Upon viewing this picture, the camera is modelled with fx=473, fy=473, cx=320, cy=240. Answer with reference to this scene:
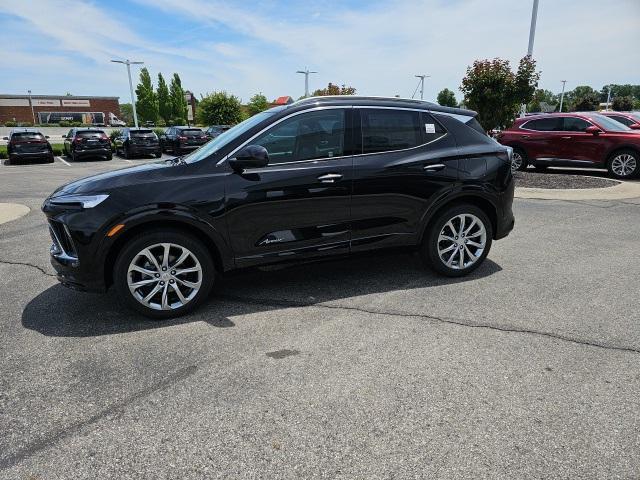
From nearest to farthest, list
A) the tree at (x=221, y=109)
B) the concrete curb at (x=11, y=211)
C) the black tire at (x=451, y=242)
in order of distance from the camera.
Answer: the black tire at (x=451, y=242), the concrete curb at (x=11, y=211), the tree at (x=221, y=109)

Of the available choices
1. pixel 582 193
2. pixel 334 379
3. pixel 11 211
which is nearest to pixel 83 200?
pixel 334 379

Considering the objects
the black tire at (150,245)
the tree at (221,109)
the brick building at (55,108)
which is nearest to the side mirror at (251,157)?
the black tire at (150,245)

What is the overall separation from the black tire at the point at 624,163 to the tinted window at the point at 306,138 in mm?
11202

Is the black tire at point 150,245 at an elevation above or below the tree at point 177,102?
below

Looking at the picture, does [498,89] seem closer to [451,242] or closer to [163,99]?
[451,242]

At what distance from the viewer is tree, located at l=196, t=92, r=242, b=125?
141 ft

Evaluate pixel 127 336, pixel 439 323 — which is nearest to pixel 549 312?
pixel 439 323

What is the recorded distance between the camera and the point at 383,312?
4133 mm

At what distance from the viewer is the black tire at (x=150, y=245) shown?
151 inches

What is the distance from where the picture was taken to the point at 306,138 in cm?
430

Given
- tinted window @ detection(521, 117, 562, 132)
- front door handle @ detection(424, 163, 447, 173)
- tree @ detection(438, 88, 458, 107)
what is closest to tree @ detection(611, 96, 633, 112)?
tree @ detection(438, 88, 458, 107)

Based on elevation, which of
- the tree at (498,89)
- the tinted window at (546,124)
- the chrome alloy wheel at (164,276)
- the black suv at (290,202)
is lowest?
the chrome alloy wheel at (164,276)

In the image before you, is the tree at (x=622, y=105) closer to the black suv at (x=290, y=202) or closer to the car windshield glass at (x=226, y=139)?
the black suv at (x=290, y=202)

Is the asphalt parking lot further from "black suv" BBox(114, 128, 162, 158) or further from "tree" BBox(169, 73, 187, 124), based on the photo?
"tree" BBox(169, 73, 187, 124)
